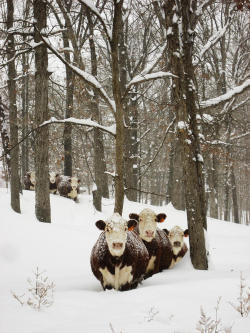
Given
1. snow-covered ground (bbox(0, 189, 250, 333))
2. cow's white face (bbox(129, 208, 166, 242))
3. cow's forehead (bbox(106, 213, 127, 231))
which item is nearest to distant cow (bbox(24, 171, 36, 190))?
snow-covered ground (bbox(0, 189, 250, 333))

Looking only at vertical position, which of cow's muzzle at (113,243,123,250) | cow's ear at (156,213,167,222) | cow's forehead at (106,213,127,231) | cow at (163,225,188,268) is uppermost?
cow's forehead at (106,213,127,231)

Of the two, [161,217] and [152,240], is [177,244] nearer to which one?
[152,240]

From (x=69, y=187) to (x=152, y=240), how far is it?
10.5 m

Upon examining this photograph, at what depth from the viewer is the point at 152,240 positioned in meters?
5.95

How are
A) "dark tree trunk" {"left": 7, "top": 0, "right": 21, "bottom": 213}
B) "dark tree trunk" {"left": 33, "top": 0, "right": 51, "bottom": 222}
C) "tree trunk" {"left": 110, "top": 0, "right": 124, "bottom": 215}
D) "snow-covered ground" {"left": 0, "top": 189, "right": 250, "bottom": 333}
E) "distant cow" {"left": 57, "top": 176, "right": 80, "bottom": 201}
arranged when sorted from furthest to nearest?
1. "distant cow" {"left": 57, "top": 176, "right": 80, "bottom": 201}
2. "dark tree trunk" {"left": 7, "top": 0, "right": 21, "bottom": 213}
3. "dark tree trunk" {"left": 33, "top": 0, "right": 51, "bottom": 222}
4. "tree trunk" {"left": 110, "top": 0, "right": 124, "bottom": 215}
5. "snow-covered ground" {"left": 0, "top": 189, "right": 250, "bottom": 333}

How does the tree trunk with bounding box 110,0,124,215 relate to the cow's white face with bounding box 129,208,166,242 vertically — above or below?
above

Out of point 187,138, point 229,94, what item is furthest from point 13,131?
point 229,94

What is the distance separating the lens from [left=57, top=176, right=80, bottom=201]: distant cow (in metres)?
15.7

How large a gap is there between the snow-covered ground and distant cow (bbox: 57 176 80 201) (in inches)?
289

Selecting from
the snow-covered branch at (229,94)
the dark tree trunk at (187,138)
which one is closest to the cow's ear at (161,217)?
the dark tree trunk at (187,138)

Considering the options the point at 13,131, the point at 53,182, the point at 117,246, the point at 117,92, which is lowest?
the point at 117,246

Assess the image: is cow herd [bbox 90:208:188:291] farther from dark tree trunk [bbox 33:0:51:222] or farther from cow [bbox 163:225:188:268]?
dark tree trunk [bbox 33:0:51:222]

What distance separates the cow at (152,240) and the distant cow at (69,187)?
9935mm

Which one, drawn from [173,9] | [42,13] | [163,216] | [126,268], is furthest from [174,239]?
[42,13]
